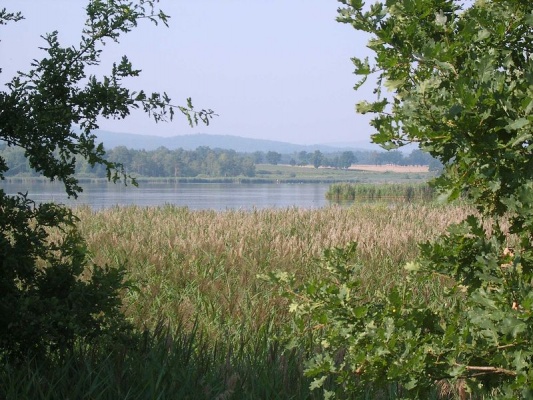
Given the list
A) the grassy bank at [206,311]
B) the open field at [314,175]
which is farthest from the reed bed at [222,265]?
the open field at [314,175]

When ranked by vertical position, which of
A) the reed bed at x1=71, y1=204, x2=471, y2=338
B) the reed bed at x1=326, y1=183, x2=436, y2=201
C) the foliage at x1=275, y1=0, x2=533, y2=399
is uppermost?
the foliage at x1=275, y1=0, x2=533, y2=399

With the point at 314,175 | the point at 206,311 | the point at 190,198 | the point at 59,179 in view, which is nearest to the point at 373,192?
the point at 190,198

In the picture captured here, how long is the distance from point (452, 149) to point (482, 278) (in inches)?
24.8

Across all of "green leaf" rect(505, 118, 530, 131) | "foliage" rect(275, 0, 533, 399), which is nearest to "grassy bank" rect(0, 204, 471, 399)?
"foliage" rect(275, 0, 533, 399)

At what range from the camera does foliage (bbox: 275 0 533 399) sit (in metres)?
2.94

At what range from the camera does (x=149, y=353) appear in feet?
14.7

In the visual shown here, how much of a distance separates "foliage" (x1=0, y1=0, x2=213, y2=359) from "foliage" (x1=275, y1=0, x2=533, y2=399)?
1.60 meters

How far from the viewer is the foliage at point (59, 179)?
167 inches

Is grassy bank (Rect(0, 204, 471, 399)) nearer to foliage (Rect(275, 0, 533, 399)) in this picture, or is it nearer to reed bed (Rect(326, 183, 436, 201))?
foliage (Rect(275, 0, 533, 399))

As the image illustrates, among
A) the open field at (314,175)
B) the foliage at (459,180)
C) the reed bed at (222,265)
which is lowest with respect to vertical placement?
the open field at (314,175)

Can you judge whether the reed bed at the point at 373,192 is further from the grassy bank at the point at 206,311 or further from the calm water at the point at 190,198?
the grassy bank at the point at 206,311

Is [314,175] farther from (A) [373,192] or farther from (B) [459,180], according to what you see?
(B) [459,180]

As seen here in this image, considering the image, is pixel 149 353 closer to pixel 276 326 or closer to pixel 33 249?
pixel 33 249

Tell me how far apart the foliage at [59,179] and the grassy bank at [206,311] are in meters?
0.21
